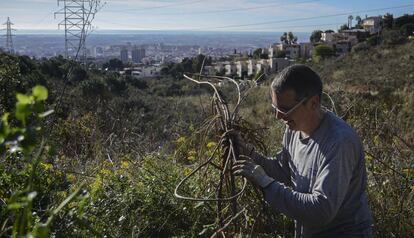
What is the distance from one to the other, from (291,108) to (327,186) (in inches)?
13.9

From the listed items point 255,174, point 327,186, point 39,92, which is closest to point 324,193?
point 327,186

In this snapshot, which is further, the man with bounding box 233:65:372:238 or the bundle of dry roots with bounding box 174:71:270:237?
the bundle of dry roots with bounding box 174:71:270:237

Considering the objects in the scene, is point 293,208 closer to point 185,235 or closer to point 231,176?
point 231,176

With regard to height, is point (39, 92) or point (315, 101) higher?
point (39, 92)

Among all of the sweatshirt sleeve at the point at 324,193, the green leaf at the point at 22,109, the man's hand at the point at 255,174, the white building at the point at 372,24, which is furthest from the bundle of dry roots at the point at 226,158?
the white building at the point at 372,24

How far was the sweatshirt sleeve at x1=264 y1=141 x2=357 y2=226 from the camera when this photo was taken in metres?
1.87

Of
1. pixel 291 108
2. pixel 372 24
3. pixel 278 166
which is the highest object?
pixel 372 24

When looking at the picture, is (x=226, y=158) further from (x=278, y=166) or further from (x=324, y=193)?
(x=324, y=193)

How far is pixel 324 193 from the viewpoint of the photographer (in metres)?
1.86

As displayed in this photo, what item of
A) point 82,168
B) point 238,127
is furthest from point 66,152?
point 238,127

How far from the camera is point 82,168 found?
11.1ft

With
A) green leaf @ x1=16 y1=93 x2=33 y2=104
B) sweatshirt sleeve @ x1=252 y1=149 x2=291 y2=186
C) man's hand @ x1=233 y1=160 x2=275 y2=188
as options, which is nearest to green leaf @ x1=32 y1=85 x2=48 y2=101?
green leaf @ x1=16 y1=93 x2=33 y2=104

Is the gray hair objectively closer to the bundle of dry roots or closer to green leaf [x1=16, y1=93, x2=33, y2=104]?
the bundle of dry roots

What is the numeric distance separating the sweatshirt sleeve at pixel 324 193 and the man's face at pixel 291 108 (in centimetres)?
20
